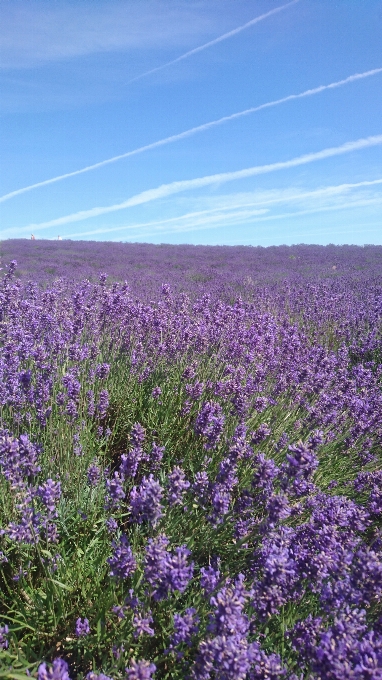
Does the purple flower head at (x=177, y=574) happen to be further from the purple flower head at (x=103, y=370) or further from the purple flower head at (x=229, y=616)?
the purple flower head at (x=103, y=370)

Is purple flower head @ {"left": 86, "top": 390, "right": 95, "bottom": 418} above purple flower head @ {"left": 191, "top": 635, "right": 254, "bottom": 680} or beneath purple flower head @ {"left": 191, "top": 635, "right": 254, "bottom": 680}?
above

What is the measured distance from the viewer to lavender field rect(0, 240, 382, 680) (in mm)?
1443

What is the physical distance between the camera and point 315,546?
1769 mm

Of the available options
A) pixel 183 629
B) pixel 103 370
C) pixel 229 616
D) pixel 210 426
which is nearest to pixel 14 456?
pixel 183 629

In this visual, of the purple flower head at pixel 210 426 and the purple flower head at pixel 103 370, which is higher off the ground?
the purple flower head at pixel 103 370

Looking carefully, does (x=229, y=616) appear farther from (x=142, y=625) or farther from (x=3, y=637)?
(x=3, y=637)

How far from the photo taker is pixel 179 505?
2215 mm

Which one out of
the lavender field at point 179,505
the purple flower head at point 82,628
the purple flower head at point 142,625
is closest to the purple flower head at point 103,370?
the lavender field at point 179,505

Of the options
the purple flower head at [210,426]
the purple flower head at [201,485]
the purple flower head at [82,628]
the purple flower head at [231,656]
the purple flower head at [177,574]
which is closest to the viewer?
the purple flower head at [231,656]

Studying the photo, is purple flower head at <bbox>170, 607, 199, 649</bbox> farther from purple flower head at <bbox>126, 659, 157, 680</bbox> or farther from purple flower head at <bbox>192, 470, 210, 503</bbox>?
purple flower head at <bbox>192, 470, 210, 503</bbox>

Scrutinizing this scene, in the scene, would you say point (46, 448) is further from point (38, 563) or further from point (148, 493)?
point (148, 493)

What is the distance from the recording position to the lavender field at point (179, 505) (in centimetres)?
144

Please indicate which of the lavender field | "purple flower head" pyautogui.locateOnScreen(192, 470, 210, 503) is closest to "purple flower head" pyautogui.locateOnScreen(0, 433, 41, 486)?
the lavender field

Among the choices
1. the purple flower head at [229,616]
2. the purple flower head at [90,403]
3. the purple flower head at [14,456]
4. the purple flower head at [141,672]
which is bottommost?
the purple flower head at [141,672]
